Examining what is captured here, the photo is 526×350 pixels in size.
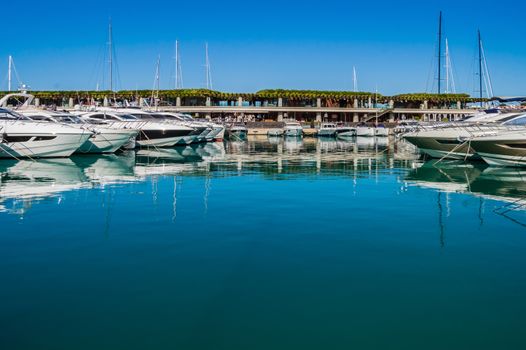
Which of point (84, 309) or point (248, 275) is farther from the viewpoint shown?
point (248, 275)

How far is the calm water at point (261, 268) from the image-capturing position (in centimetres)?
694

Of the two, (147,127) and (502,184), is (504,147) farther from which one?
(147,127)

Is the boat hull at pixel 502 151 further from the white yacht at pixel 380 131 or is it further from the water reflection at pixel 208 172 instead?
the white yacht at pixel 380 131

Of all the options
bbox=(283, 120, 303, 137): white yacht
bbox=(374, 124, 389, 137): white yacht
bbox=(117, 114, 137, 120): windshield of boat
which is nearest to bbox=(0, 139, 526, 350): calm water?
bbox=(117, 114, 137, 120): windshield of boat

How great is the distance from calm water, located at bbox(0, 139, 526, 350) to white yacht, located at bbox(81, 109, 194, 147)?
808 inches

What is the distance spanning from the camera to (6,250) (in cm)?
1106

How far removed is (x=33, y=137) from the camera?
101ft

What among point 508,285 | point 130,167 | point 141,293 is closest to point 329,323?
point 141,293

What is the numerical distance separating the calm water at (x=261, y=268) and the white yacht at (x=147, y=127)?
2052 centimetres

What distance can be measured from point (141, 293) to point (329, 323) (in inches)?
116

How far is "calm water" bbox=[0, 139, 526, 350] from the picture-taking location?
6941 millimetres

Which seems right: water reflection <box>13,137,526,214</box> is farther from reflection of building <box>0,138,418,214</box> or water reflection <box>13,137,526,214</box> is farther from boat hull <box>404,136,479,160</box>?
boat hull <box>404,136,479,160</box>

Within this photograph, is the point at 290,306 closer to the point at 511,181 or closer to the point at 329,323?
the point at 329,323

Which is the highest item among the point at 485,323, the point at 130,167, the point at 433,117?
the point at 433,117
